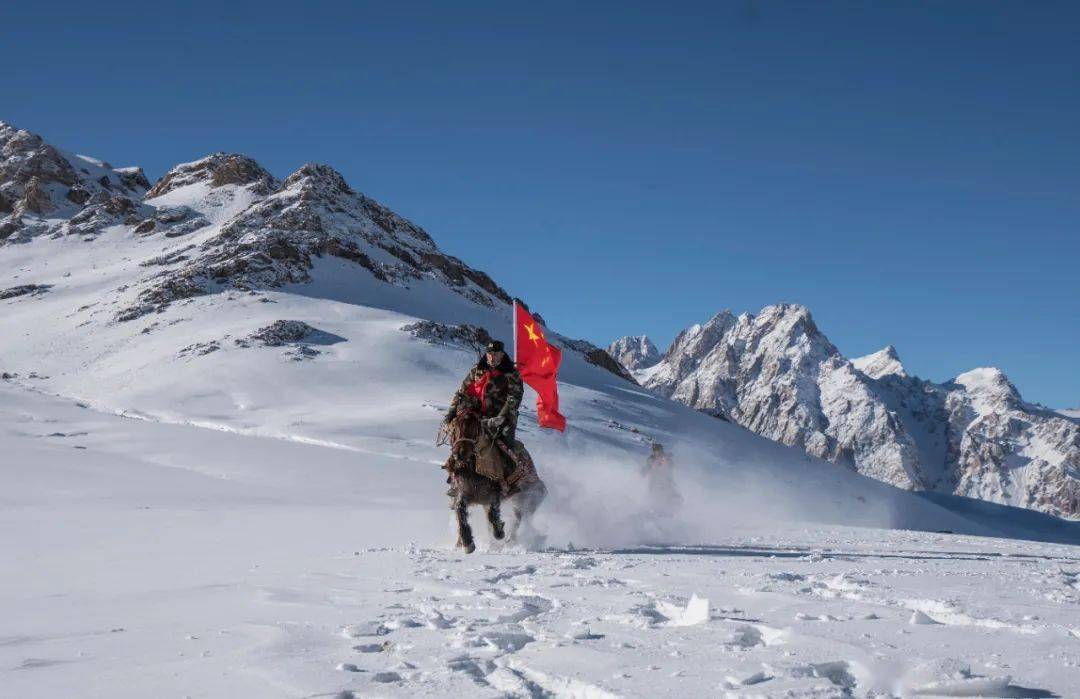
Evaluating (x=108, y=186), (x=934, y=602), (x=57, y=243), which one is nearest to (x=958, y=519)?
(x=934, y=602)

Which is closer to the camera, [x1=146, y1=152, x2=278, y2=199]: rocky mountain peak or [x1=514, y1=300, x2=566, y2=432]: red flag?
[x1=514, y1=300, x2=566, y2=432]: red flag

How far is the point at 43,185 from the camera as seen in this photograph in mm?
115562

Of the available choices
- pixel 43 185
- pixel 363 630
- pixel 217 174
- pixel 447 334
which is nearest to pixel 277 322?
pixel 447 334

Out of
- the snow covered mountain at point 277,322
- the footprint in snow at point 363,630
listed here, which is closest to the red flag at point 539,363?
the footprint in snow at point 363,630

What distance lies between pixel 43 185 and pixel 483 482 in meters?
124

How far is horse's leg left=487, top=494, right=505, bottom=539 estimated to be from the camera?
12.0 m

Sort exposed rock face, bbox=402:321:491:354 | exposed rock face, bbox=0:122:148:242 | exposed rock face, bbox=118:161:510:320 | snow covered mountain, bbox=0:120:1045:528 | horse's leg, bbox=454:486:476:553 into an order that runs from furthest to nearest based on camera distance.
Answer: exposed rock face, bbox=0:122:148:242 < exposed rock face, bbox=118:161:510:320 < exposed rock face, bbox=402:321:491:354 < snow covered mountain, bbox=0:120:1045:528 < horse's leg, bbox=454:486:476:553

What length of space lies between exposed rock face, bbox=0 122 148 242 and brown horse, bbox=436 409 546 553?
343 feet

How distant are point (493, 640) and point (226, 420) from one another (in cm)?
4168

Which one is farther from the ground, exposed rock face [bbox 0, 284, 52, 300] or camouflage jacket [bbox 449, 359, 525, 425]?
exposed rock face [bbox 0, 284, 52, 300]

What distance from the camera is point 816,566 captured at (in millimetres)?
9586

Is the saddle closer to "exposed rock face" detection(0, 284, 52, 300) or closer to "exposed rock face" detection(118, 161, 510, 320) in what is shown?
"exposed rock face" detection(118, 161, 510, 320)

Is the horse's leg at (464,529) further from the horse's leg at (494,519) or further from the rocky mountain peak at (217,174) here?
the rocky mountain peak at (217,174)

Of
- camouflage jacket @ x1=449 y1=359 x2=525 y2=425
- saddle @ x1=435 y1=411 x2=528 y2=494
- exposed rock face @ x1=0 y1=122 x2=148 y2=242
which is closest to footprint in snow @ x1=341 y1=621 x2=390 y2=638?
saddle @ x1=435 y1=411 x2=528 y2=494
